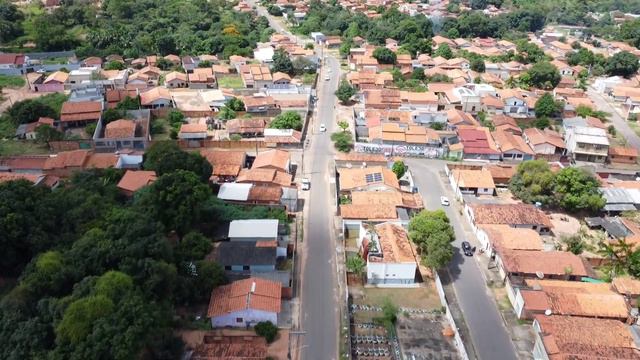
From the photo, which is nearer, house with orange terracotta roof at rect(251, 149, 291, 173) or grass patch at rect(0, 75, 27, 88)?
house with orange terracotta roof at rect(251, 149, 291, 173)

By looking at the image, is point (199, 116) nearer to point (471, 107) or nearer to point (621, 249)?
point (471, 107)

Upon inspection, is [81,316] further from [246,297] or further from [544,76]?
[544,76]

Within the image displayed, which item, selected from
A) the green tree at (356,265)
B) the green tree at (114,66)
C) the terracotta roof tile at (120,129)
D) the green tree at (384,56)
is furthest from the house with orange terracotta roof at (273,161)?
the green tree at (384,56)

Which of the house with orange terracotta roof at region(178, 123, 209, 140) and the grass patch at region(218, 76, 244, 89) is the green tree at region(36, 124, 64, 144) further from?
the grass patch at region(218, 76, 244, 89)

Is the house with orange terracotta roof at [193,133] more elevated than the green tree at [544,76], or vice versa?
the house with orange terracotta roof at [193,133]

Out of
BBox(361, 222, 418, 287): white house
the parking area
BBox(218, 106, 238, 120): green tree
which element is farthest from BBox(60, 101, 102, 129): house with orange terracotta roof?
the parking area

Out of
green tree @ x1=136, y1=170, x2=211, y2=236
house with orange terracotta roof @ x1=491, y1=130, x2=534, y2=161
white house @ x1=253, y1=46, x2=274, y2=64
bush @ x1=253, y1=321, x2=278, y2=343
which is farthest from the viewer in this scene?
white house @ x1=253, y1=46, x2=274, y2=64

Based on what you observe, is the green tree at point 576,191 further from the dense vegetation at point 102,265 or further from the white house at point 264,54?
the white house at point 264,54
